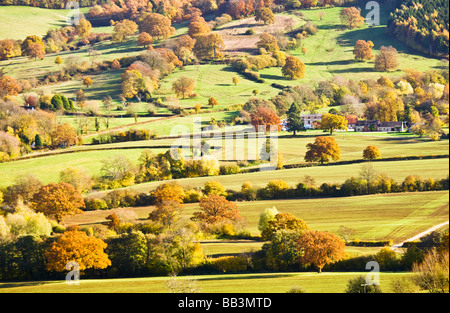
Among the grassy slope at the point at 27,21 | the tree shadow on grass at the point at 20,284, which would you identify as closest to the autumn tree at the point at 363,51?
the grassy slope at the point at 27,21

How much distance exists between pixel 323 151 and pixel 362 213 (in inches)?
566

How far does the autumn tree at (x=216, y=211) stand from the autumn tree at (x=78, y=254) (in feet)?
28.1

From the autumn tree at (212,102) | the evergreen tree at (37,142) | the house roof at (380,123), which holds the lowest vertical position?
the evergreen tree at (37,142)

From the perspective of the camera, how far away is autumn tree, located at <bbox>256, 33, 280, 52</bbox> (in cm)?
9538

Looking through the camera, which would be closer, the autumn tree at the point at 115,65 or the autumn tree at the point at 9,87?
the autumn tree at the point at 9,87

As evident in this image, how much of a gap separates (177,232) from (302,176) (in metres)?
16.3

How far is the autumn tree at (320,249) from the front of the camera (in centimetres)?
2705

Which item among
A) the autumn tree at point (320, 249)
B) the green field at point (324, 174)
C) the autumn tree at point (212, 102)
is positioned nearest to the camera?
the autumn tree at point (320, 249)

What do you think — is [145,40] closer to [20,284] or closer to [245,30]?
[245,30]

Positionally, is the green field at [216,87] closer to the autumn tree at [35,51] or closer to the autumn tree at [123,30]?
the autumn tree at [123,30]

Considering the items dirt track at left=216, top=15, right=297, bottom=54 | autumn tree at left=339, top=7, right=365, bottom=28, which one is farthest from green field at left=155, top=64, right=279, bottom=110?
autumn tree at left=339, top=7, right=365, bottom=28

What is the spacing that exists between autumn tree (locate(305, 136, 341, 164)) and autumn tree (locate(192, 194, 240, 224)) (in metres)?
14.7

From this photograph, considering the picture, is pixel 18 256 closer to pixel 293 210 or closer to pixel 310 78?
pixel 293 210

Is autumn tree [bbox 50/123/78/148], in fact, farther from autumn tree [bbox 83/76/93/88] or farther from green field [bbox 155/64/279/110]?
autumn tree [bbox 83/76/93/88]
